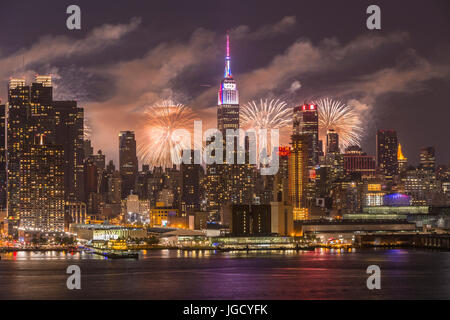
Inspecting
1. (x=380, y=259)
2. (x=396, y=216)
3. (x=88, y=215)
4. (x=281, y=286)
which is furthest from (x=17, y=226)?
(x=281, y=286)

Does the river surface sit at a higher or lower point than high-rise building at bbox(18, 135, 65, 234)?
lower

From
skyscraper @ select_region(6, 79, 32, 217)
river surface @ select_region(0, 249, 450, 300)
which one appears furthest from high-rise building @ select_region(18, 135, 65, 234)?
river surface @ select_region(0, 249, 450, 300)

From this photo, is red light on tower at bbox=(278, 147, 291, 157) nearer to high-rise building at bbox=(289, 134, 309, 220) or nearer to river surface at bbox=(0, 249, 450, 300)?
high-rise building at bbox=(289, 134, 309, 220)

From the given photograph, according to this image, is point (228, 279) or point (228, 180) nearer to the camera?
point (228, 279)

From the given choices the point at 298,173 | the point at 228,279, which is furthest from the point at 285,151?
the point at 228,279

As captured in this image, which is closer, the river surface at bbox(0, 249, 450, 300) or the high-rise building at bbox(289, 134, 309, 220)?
the river surface at bbox(0, 249, 450, 300)

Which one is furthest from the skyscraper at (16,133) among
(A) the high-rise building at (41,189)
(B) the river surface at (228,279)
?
(B) the river surface at (228,279)

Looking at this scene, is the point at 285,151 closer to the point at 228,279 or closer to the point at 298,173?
the point at 298,173
